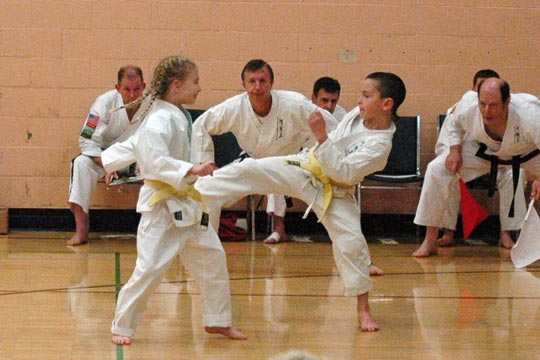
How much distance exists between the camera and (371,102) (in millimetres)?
4598

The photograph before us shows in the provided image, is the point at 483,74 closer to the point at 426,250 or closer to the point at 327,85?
the point at 327,85

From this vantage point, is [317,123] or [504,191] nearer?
[317,123]

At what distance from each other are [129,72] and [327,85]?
5.17ft

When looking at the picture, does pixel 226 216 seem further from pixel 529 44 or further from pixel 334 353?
pixel 334 353

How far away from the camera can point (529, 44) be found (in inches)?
318

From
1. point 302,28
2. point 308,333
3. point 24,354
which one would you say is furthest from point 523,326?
point 302,28

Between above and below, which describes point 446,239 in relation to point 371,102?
below

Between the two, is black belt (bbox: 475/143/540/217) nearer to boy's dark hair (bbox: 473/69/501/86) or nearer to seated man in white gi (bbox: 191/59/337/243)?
boy's dark hair (bbox: 473/69/501/86)

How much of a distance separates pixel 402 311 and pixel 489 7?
406 centimetres

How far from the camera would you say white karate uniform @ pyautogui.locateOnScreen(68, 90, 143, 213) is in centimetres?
734

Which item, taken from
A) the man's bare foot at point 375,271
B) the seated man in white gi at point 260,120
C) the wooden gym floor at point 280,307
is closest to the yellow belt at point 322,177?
the wooden gym floor at point 280,307

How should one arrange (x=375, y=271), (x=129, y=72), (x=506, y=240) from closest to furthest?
(x=375, y=271), (x=129, y=72), (x=506, y=240)

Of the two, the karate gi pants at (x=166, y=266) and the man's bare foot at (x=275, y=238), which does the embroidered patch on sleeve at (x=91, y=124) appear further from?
the karate gi pants at (x=166, y=266)

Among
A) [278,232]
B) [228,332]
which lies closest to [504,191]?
[278,232]
